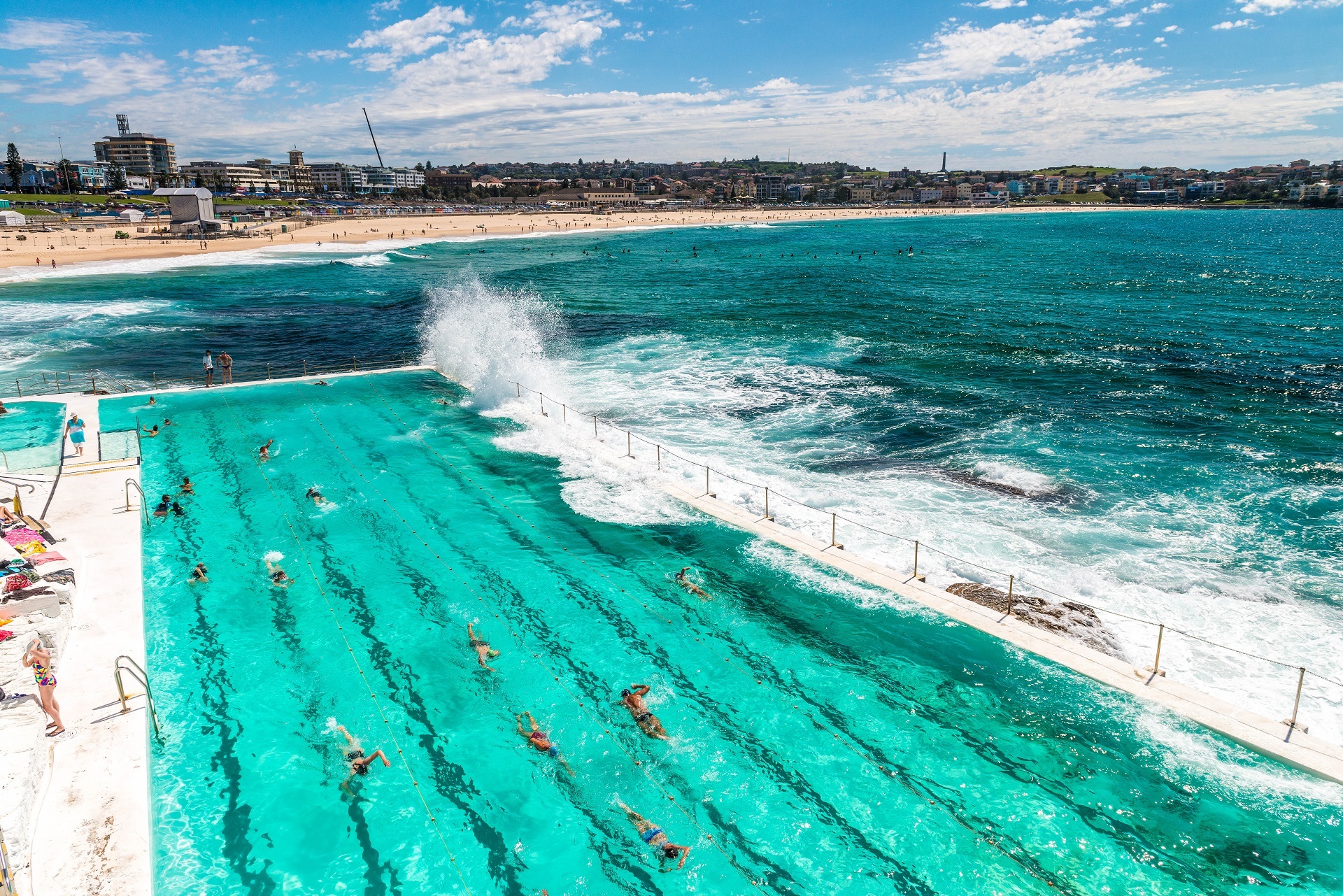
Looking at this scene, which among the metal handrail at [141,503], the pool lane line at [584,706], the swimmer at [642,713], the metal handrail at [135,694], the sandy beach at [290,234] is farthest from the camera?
the sandy beach at [290,234]

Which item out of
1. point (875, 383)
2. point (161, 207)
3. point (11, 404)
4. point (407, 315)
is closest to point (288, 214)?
point (161, 207)

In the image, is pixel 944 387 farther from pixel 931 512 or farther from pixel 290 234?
pixel 290 234

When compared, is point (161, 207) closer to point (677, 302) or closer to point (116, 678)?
point (677, 302)

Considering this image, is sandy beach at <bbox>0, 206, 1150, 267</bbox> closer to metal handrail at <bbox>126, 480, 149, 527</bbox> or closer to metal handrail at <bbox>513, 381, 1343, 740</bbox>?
metal handrail at <bbox>126, 480, 149, 527</bbox>

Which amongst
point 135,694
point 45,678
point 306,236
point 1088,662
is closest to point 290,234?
point 306,236

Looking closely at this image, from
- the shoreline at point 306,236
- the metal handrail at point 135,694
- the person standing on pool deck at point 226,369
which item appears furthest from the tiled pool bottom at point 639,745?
the shoreline at point 306,236

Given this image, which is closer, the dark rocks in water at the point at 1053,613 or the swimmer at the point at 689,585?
the dark rocks in water at the point at 1053,613

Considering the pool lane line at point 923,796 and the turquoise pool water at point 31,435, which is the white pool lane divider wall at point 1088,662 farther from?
the turquoise pool water at point 31,435
